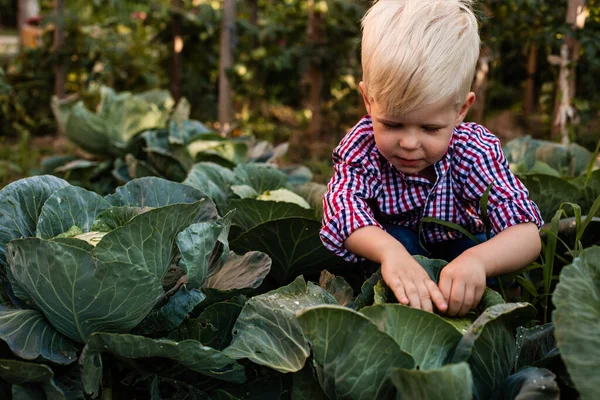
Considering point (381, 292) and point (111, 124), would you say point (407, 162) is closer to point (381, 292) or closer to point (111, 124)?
point (381, 292)

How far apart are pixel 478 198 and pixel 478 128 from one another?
0.20m

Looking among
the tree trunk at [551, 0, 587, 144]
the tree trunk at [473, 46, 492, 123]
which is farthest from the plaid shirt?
the tree trunk at [473, 46, 492, 123]

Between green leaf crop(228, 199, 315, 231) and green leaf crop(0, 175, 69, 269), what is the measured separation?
59 cm

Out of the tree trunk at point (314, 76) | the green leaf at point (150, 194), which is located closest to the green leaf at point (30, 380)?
the green leaf at point (150, 194)

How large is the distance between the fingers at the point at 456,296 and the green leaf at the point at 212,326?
1.71ft

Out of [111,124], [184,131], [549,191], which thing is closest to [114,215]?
[549,191]

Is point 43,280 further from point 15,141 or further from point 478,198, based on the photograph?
point 15,141

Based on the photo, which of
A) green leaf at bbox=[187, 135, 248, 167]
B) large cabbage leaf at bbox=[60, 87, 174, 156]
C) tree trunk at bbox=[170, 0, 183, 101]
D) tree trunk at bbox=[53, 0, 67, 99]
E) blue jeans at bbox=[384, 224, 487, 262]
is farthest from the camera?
tree trunk at bbox=[170, 0, 183, 101]

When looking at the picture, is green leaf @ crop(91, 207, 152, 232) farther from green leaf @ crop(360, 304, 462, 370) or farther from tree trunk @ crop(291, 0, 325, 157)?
tree trunk @ crop(291, 0, 325, 157)

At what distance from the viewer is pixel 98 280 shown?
143cm

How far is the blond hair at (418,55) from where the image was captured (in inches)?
60.7

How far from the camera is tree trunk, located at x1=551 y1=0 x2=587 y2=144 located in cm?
362

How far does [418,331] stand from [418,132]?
0.48 metres

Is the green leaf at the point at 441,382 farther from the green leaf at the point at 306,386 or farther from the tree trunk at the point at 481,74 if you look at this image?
the tree trunk at the point at 481,74
